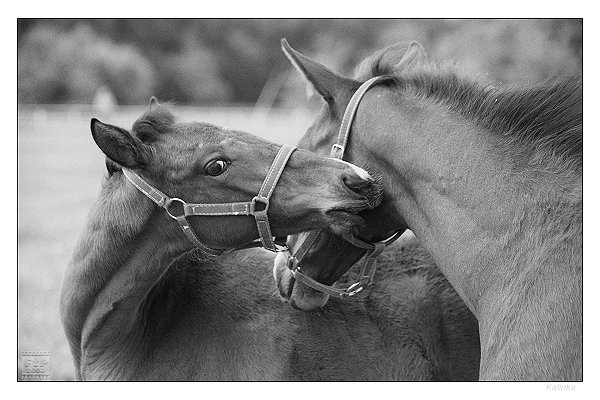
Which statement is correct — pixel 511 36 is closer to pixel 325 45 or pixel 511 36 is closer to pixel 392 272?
pixel 392 272

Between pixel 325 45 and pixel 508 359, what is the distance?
22.2 feet

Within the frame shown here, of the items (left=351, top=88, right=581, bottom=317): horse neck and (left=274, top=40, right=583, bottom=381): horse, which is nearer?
(left=274, top=40, right=583, bottom=381): horse

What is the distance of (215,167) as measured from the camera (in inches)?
156

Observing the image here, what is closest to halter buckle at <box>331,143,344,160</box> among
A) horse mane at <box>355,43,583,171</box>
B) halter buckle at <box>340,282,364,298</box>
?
horse mane at <box>355,43,583,171</box>

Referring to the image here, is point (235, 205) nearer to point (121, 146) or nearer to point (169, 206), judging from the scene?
point (169, 206)

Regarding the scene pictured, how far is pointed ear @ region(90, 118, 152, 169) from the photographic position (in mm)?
3822

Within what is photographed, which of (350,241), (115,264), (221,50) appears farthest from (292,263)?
(221,50)

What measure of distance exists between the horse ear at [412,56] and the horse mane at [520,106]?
291 mm

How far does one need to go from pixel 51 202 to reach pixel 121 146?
5.73m

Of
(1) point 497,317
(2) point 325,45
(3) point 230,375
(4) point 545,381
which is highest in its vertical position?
(2) point 325,45

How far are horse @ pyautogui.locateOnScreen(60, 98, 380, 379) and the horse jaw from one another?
50 centimetres

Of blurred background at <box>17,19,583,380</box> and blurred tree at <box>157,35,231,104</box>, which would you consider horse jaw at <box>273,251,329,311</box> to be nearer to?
blurred background at <box>17,19,583,380</box>

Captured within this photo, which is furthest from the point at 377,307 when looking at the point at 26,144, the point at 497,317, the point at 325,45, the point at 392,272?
the point at 325,45
